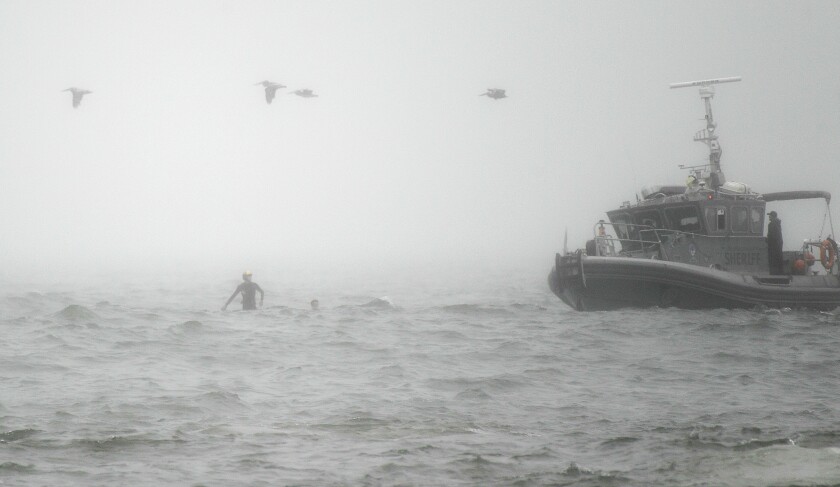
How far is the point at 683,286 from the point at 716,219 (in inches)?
93.7

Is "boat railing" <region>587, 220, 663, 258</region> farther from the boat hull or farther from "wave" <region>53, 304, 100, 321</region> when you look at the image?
"wave" <region>53, 304, 100, 321</region>

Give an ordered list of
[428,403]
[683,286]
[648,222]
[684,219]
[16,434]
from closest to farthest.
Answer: [16,434] → [428,403] → [683,286] → [684,219] → [648,222]

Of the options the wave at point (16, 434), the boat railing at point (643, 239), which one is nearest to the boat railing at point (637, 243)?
the boat railing at point (643, 239)

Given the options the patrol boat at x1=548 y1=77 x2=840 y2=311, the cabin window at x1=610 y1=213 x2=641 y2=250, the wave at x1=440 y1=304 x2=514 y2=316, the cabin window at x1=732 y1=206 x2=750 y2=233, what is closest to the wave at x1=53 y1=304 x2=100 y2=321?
the wave at x1=440 y1=304 x2=514 y2=316

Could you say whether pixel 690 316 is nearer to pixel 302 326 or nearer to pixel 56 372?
pixel 302 326

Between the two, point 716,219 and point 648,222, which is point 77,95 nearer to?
→ point 648,222

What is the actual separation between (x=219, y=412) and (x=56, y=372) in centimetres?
466

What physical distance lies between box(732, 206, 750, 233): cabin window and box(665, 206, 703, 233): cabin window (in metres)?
1.04

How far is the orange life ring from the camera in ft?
82.8

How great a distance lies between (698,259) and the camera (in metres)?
25.2

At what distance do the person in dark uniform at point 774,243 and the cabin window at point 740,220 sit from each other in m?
0.80

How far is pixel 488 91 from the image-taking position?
87.1 feet

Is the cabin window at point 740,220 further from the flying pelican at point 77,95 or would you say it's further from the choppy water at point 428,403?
the flying pelican at point 77,95

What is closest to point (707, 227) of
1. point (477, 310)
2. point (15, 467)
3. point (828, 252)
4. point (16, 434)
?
point (828, 252)
